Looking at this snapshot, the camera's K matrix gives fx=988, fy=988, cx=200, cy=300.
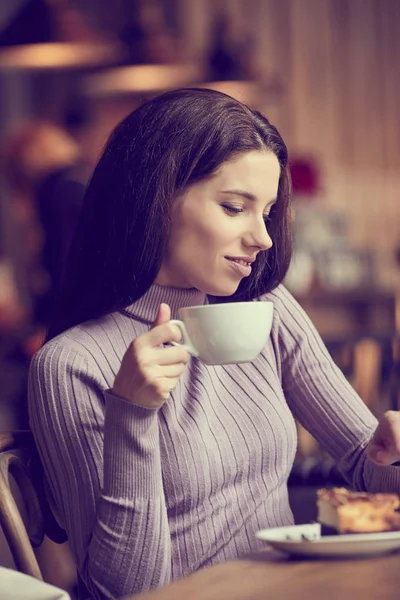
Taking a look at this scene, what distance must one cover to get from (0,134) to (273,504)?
239 inches

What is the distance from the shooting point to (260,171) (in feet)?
4.46

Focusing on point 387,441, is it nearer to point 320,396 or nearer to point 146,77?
point 320,396

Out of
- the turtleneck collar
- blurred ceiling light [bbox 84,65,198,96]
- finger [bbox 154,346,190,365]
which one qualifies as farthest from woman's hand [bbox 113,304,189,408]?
blurred ceiling light [bbox 84,65,198,96]

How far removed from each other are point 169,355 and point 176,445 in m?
0.28

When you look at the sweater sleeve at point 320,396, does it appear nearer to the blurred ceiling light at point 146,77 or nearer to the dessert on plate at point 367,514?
the dessert on plate at point 367,514

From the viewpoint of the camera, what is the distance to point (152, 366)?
1.06 m

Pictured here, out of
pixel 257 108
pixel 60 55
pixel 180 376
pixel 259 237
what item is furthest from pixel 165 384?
pixel 257 108

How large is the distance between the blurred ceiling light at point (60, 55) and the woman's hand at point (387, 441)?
3.50 metres

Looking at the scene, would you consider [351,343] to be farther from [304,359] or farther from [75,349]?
[75,349]

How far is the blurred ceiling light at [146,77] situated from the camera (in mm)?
4770

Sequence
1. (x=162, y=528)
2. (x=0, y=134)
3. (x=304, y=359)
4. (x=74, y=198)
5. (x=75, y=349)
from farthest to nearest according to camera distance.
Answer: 1. (x=0, y=134)
2. (x=74, y=198)
3. (x=304, y=359)
4. (x=75, y=349)
5. (x=162, y=528)

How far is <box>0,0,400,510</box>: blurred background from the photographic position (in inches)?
149

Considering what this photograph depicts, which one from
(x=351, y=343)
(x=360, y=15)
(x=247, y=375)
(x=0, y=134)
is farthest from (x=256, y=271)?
(x=360, y=15)

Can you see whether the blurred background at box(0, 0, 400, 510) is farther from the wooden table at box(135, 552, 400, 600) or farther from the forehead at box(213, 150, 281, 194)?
the wooden table at box(135, 552, 400, 600)
